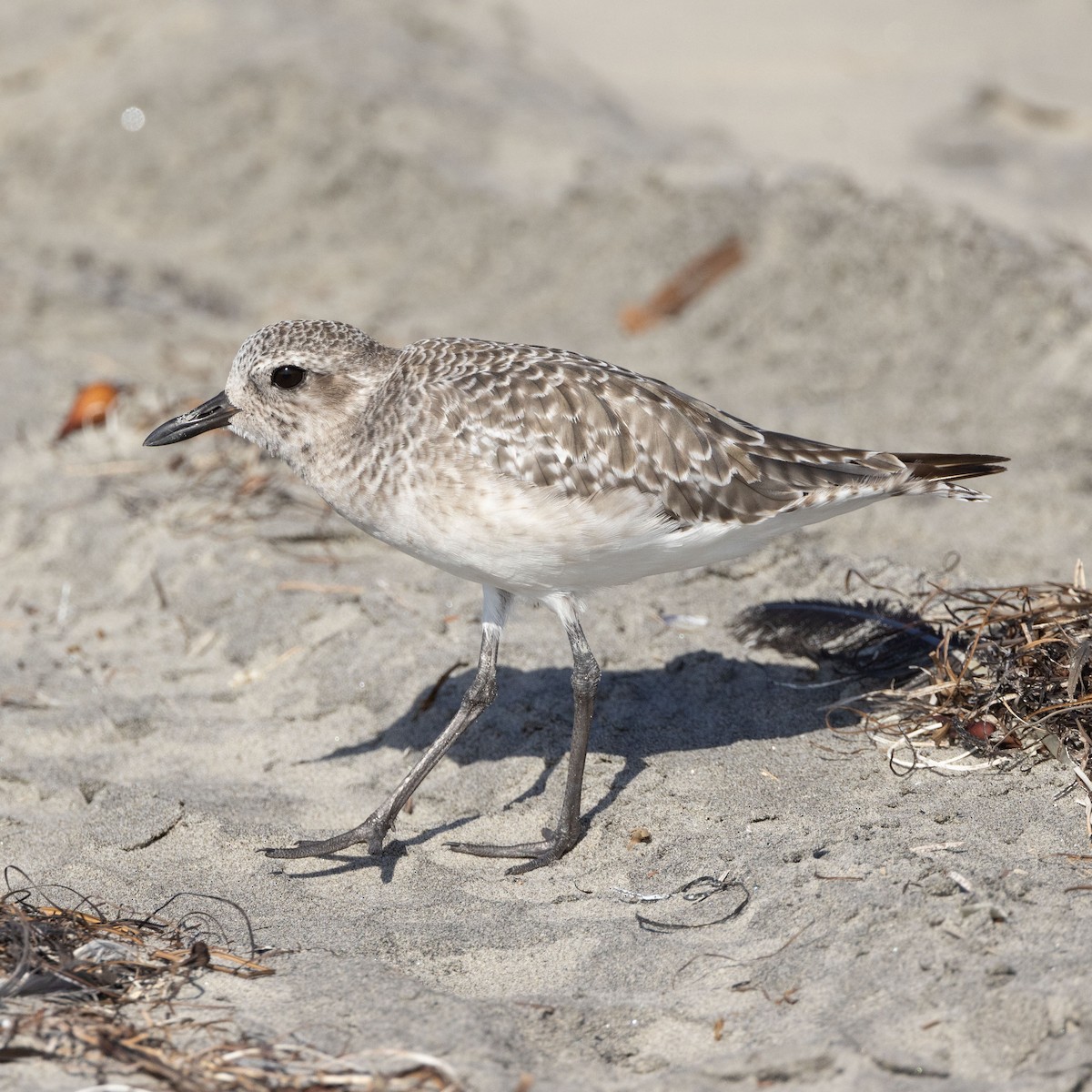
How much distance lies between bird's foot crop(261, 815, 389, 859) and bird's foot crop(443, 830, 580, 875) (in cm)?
30

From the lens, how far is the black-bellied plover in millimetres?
4492

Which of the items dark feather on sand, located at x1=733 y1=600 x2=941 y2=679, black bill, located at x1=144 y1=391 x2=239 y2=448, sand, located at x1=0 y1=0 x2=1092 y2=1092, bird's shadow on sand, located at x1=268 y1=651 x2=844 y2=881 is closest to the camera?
sand, located at x1=0 y1=0 x2=1092 y2=1092

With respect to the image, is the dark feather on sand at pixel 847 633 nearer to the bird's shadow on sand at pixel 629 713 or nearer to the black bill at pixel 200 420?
the bird's shadow on sand at pixel 629 713

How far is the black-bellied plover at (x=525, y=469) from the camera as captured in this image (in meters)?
4.49

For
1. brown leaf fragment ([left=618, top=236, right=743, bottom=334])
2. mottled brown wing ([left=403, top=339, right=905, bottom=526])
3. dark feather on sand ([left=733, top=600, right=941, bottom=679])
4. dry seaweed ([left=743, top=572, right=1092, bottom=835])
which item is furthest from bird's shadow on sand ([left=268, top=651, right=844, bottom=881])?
brown leaf fragment ([left=618, top=236, right=743, bottom=334])

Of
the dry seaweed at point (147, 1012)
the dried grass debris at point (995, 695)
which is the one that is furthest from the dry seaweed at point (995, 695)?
the dry seaweed at point (147, 1012)

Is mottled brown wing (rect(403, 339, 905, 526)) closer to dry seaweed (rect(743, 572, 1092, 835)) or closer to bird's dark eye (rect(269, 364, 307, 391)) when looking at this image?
bird's dark eye (rect(269, 364, 307, 391))

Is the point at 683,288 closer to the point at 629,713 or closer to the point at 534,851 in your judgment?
the point at 629,713

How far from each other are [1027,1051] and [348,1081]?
1634 millimetres

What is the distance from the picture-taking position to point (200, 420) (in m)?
4.93

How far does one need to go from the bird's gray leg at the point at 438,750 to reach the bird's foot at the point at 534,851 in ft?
0.99

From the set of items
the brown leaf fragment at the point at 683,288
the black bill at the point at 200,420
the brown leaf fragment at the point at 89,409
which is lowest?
the brown leaf fragment at the point at 89,409

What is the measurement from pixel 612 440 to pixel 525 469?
1.15ft

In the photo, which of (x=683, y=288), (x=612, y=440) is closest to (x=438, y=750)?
(x=612, y=440)
